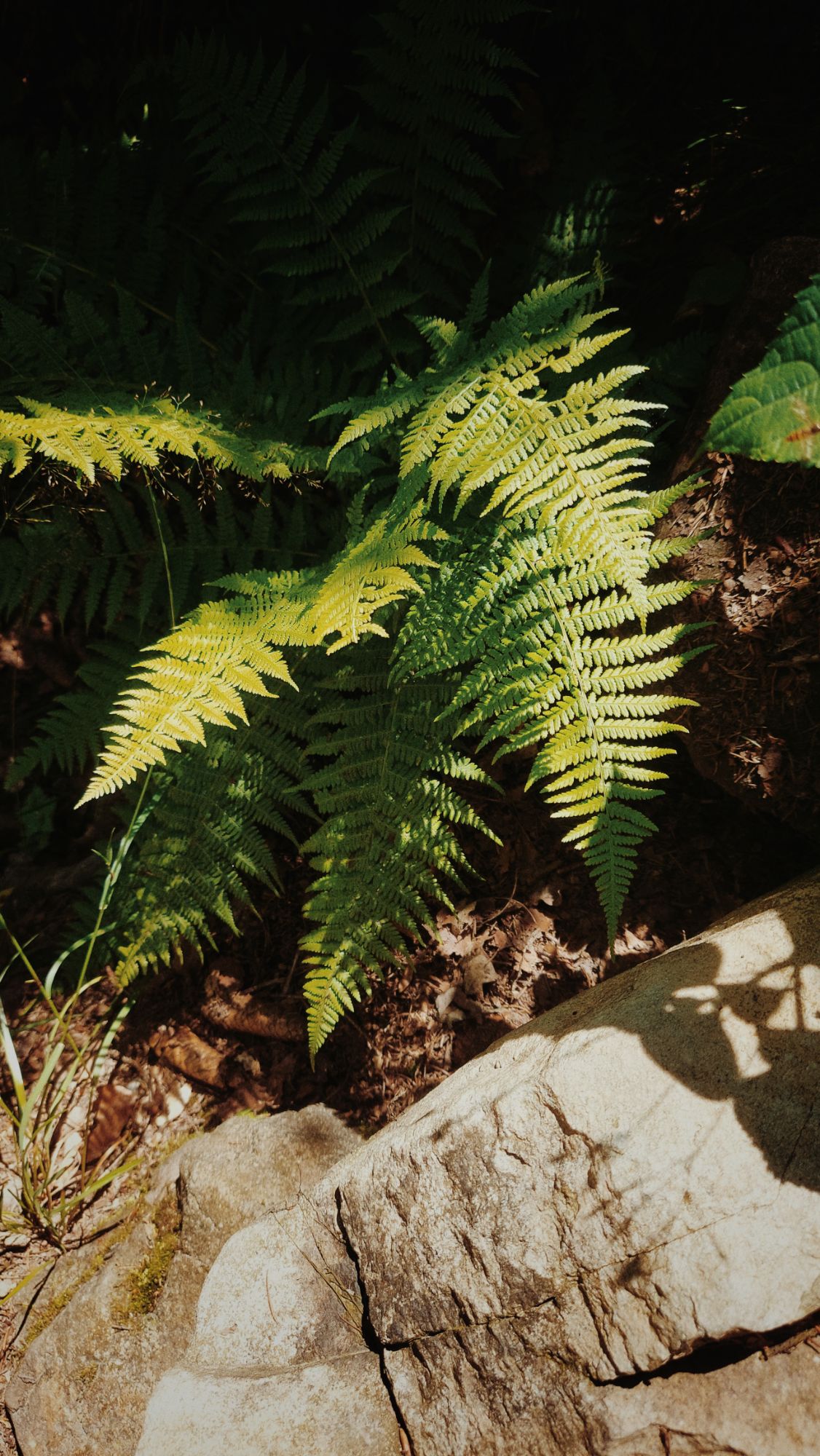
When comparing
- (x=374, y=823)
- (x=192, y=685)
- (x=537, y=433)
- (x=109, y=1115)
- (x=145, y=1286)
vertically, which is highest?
(x=537, y=433)

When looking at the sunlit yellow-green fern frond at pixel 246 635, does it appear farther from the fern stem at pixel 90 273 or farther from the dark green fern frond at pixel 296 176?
the fern stem at pixel 90 273

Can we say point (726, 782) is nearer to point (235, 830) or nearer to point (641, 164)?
point (235, 830)

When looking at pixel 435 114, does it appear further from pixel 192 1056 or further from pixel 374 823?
pixel 192 1056

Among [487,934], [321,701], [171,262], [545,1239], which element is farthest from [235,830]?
[171,262]

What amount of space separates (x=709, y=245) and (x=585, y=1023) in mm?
2607

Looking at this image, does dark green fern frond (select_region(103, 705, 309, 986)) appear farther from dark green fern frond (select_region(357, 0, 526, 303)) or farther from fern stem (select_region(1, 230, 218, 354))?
dark green fern frond (select_region(357, 0, 526, 303))

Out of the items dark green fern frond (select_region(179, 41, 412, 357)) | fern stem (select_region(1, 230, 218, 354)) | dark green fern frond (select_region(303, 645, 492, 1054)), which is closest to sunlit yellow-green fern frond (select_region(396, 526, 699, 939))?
dark green fern frond (select_region(303, 645, 492, 1054))

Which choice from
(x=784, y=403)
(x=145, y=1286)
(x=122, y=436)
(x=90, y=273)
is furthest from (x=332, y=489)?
(x=145, y=1286)

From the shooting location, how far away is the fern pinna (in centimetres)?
203

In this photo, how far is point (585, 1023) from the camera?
6.59ft

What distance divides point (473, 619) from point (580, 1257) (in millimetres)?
1686

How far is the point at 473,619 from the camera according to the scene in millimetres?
2215

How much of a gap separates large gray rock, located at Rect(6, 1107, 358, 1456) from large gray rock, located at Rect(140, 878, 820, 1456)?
16 centimetres

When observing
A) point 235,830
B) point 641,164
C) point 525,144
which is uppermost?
point 525,144
